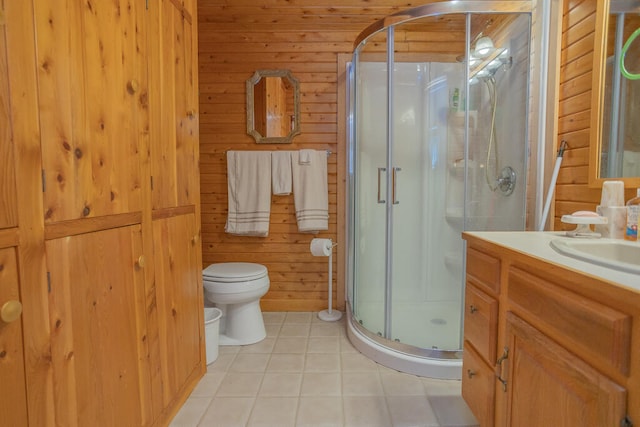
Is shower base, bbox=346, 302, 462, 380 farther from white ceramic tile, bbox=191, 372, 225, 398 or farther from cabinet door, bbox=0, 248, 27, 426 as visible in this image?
cabinet door, bbox=0, 248, 27, 426

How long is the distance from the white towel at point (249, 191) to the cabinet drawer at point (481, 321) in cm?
163

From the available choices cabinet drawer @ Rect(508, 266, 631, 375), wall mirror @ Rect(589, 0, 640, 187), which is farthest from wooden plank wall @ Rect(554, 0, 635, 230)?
cabinet drawer @ Rect(508, 266, 631, 375)

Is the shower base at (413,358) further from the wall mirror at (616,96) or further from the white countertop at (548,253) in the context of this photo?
the wall mirror at (616,96)

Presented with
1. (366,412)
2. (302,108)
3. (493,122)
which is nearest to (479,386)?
(366,412)

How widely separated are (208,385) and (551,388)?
4.94 feet

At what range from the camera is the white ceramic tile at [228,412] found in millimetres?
1375

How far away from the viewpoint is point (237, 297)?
1.99 m

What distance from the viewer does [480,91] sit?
207 cm

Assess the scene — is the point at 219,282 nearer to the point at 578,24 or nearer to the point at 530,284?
the point at 530,284

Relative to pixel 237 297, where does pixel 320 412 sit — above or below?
below

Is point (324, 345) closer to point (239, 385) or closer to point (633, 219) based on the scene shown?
point (239, 385)

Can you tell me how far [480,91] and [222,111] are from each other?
188cm

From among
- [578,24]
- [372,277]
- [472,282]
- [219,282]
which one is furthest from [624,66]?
[219,282]

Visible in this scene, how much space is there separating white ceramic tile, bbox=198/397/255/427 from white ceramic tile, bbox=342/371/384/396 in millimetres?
473
